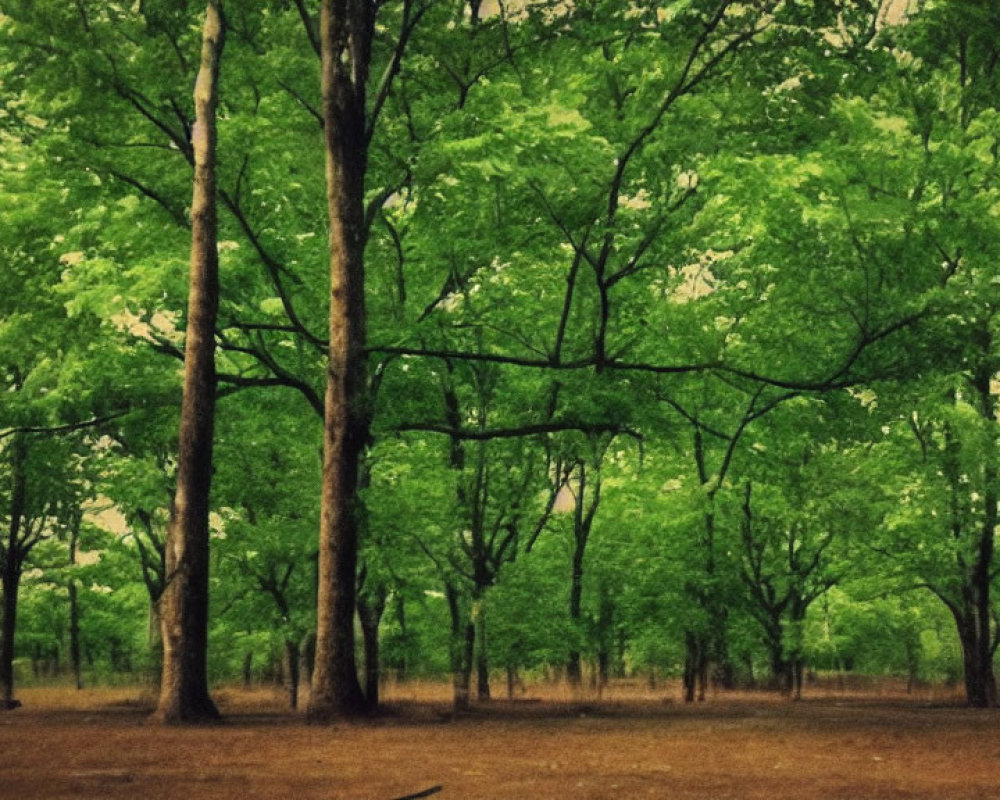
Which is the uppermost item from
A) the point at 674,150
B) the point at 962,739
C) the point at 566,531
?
the point at 674,150

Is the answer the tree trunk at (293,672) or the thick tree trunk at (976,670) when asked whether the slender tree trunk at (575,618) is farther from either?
the thick tree trunk at (976,670)

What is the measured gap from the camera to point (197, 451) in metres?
16.6

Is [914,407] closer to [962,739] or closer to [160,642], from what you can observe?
[962,739]

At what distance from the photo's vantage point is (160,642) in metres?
25.2

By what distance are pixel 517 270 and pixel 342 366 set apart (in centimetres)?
737

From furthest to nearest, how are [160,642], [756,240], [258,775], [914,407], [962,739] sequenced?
[160,642] < [914,407] < [756,240] < [962,739] < [258,775]

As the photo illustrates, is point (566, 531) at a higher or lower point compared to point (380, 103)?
lower

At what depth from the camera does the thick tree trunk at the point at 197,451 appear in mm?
16156

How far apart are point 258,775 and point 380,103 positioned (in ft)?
39.5

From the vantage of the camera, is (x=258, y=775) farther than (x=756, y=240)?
No

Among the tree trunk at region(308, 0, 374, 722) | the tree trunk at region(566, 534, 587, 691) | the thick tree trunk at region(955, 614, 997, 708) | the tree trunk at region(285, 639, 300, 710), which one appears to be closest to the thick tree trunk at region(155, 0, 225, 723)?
the tree trunk at region(308, 0, 374, 722)

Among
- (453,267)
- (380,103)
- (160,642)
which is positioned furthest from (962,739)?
(160,642)

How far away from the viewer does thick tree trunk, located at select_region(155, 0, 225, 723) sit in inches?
636

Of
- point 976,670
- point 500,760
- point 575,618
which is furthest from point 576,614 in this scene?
point 500,760
